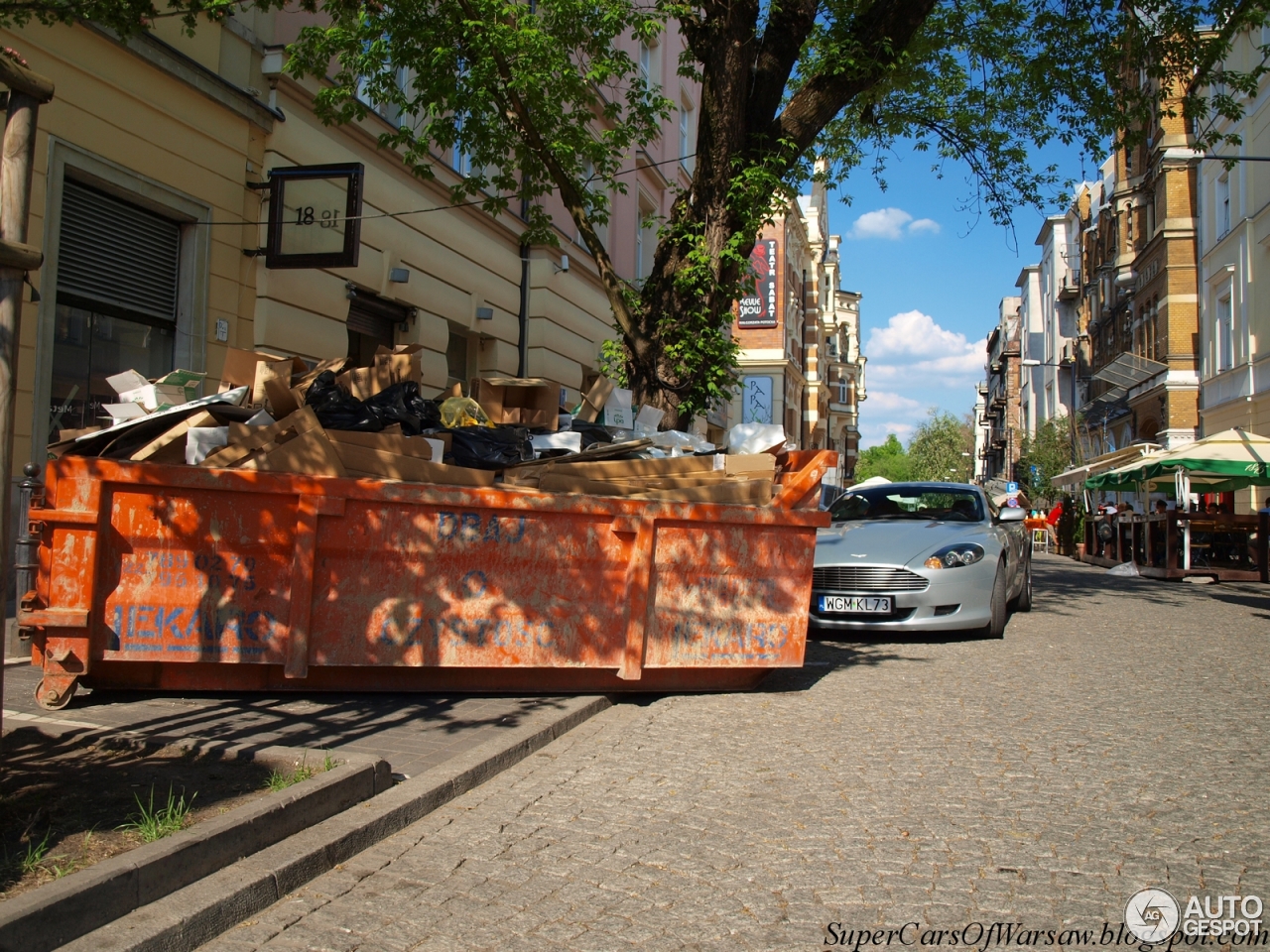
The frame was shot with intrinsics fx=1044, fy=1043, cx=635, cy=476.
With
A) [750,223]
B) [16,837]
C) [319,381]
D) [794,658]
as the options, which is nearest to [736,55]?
[750,223]

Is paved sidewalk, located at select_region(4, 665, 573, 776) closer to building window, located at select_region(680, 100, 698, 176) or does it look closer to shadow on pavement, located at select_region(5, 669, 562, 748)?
shadow on pavement, located at select_region(5, 669, 562, 748)

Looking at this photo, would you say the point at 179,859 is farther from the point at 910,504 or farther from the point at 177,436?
the point at 910,504

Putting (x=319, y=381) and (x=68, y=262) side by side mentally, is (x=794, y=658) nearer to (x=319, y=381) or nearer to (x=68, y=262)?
(x=319, y=381)

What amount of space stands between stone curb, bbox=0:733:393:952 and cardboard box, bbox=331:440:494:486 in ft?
6.08

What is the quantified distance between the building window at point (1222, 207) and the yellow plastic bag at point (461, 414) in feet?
102

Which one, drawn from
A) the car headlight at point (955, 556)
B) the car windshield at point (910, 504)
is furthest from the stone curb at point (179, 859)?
the car windshield at point (910, 504)

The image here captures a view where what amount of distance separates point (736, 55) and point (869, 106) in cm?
265

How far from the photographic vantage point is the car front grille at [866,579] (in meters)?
9.02

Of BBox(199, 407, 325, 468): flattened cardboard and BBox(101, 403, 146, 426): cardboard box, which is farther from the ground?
BBox(101, 403, 146, 426): cardboard box

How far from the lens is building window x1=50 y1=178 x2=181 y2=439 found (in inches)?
376

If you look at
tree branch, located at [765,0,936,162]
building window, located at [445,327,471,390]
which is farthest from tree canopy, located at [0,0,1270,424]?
building window, located at [445,327,471,390]

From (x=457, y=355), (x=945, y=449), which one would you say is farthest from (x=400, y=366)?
(x=945, y=449)

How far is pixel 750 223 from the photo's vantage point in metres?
9.05

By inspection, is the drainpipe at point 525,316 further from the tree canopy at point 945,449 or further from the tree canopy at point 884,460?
the tree canopy at point 884,460
